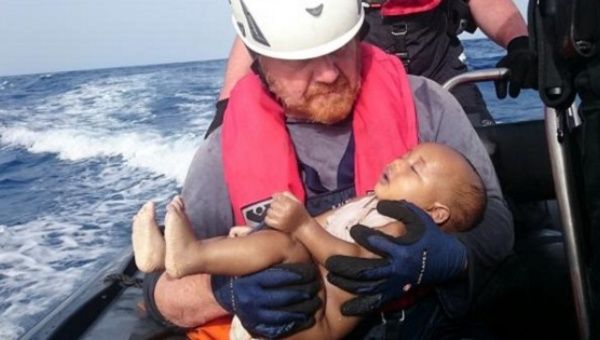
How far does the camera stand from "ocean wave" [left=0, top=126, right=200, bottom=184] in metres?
8.74

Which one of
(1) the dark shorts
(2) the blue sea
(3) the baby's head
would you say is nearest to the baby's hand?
(3) the baby's head

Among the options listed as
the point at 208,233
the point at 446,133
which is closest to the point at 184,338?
the point at 208,233

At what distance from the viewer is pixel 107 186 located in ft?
26.7

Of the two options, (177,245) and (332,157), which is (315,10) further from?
(177,245)

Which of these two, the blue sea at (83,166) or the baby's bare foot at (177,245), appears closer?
the baby's bare foot at (177,245)

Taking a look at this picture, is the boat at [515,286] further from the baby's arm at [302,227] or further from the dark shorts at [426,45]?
the baby's arm at [302,227]

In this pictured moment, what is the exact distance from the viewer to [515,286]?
8.95 feet

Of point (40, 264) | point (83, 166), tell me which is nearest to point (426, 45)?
point (40, 264)

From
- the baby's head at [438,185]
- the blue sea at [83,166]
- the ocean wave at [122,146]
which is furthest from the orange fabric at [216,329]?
the ocean wave at [122,146]

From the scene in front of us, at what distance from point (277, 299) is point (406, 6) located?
1945 millimetres

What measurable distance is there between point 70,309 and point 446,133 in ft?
5.15

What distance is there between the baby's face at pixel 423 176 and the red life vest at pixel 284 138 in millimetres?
119

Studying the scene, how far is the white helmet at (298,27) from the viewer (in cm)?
228

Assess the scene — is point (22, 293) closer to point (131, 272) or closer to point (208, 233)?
point (131, 272)
